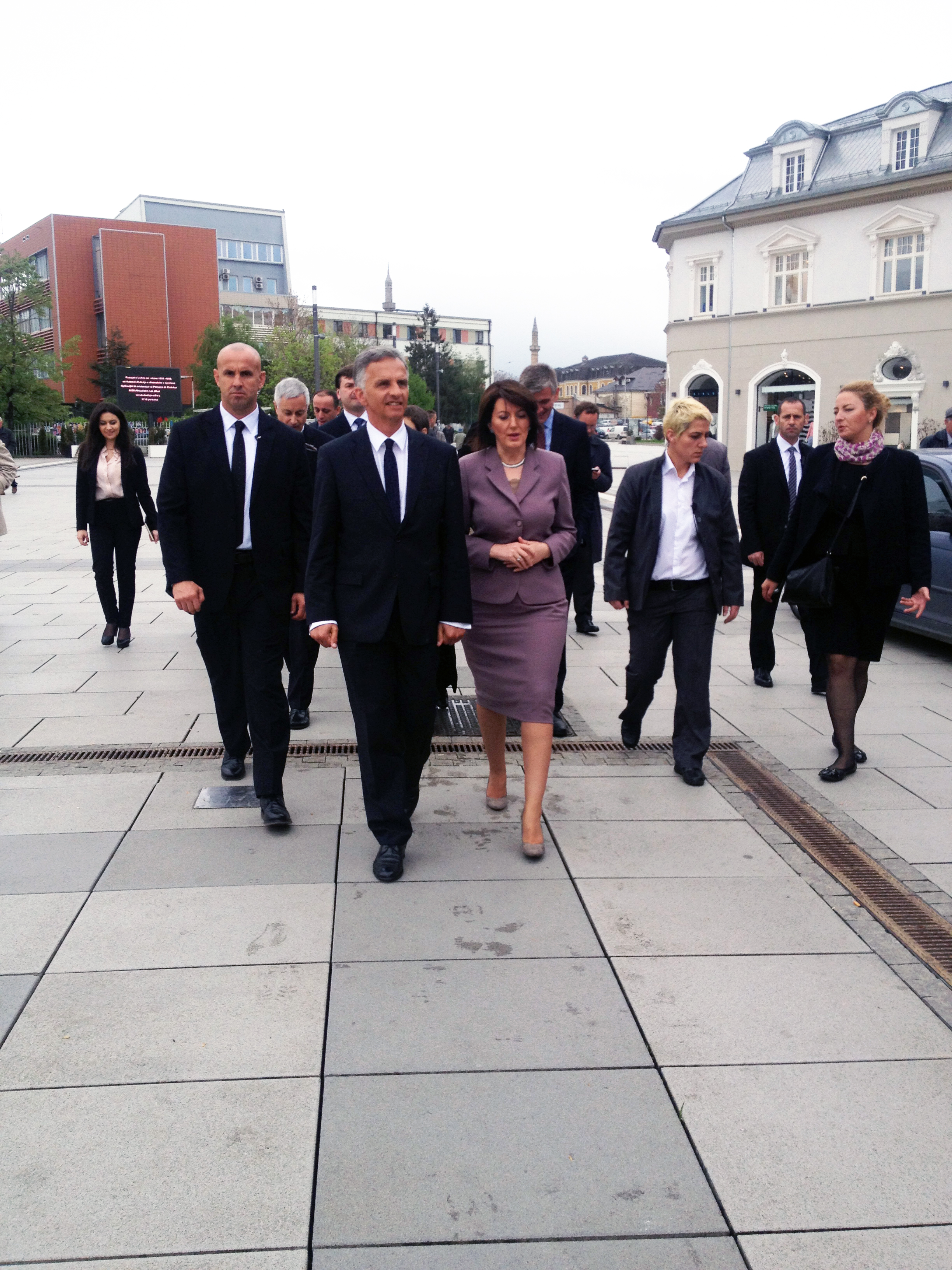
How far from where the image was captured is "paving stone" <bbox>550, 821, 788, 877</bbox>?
4.38 meters

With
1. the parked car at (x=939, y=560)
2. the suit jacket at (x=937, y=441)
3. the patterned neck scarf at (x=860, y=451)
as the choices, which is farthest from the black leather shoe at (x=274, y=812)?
the suit jacket at (x=937, y=441)

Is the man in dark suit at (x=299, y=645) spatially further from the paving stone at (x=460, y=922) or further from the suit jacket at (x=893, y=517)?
the suit jacket at (x=893, y=517)

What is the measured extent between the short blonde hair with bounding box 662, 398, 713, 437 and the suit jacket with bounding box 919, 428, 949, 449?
746 centimetres

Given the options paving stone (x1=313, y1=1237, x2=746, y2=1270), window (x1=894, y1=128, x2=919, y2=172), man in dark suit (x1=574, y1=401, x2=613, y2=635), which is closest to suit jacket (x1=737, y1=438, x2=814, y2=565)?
man in dark suit (x1=574, y1=401, x2=613, y2=635)

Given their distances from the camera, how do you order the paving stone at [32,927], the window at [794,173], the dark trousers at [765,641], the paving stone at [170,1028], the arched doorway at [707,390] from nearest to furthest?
the paving stone at [170,1028] < the paving stone at [32,927] < the dark trousers at [765,641] < the window at [794,173] < the arched doorway at [707,390]

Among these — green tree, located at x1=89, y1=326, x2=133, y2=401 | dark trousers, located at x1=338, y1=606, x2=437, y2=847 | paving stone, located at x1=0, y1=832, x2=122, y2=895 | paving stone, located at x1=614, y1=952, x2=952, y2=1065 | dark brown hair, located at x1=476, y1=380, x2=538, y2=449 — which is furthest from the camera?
green tree, located at x1=89, y1=326, x2=133, y2=401

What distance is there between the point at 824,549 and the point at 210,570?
9.88 ft

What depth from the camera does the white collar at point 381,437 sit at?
4219mm

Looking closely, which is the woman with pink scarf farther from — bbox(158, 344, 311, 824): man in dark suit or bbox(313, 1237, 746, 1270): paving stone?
bbox(313, 1237, 746, 1270): paving stone

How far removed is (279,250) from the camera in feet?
314

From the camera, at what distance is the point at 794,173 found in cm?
4162

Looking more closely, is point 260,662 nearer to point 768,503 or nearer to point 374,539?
point 374,539

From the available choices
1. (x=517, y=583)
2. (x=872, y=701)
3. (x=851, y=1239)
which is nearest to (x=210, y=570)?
(x=517, y=583)

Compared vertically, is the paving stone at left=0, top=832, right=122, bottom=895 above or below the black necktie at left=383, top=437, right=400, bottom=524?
below
